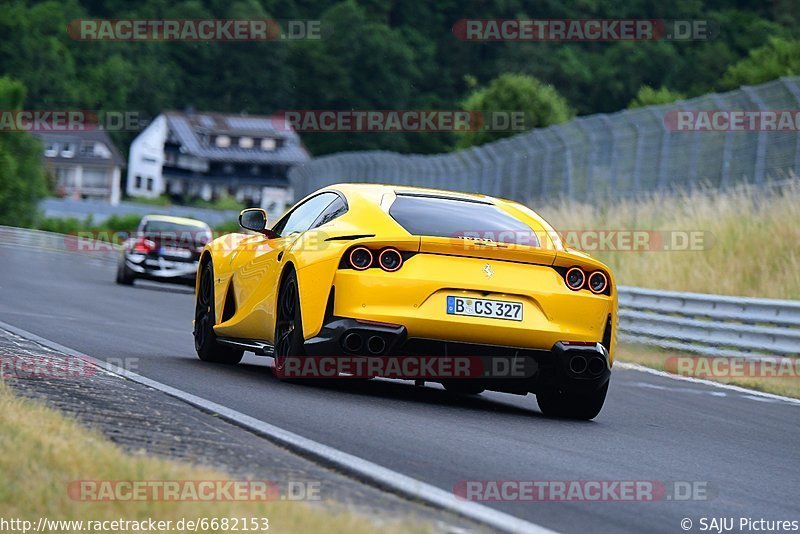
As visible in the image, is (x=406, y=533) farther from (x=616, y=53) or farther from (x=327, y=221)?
(x=616, y=53)

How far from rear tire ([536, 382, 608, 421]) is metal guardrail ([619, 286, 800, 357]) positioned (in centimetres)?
642

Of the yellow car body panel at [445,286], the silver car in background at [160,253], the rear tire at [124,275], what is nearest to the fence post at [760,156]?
the silver car in background at [160,253]

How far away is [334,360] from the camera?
971cm

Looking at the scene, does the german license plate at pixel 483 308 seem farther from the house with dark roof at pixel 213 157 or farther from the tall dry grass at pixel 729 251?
the house with dark roof at pixel 213 157

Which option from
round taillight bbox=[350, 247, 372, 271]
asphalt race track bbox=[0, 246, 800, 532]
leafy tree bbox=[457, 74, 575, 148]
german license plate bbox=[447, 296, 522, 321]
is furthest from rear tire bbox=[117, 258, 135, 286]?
leafy tree bbox=[457, 74, 575, 148]

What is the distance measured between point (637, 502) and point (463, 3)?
14704 cm

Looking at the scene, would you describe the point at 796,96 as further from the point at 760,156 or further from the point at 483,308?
the point at 483,308

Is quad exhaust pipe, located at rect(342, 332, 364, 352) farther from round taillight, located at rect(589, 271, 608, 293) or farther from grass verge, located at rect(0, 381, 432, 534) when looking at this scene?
grass verge, located at rect(0, 381, 432, 534)

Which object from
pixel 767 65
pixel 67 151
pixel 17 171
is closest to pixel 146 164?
pixel 67 151

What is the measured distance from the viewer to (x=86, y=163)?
147 metres

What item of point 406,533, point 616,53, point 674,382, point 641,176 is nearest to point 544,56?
point 616,53

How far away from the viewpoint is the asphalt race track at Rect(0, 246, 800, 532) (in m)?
6.68

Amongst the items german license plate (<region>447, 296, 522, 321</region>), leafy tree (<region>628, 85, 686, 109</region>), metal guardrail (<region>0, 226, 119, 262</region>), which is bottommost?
german license plate (<region>447, 296, 522, 321</region>)

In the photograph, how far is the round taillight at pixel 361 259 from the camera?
9344 mm
